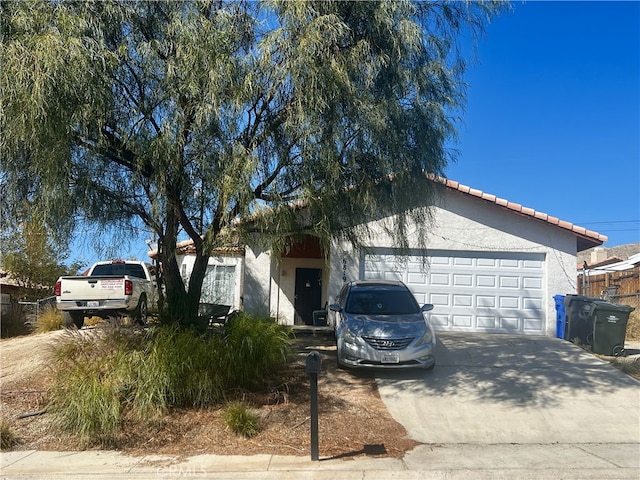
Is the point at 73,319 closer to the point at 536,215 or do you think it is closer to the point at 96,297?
the point at 96,297

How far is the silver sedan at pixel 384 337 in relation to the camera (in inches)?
384

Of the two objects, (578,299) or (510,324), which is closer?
(578,299)

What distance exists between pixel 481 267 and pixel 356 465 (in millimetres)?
10122

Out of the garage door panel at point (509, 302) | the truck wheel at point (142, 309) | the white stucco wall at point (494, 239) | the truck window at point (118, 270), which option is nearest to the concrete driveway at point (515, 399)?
the garage door panel at point (509, 302)

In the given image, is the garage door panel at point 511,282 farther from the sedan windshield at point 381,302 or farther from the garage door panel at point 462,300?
the sedan windshield at point 381,302

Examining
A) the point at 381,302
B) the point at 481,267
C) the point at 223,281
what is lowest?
the point at 381,302

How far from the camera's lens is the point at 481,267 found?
50.8 ft

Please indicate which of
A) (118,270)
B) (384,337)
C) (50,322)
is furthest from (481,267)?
→ (50,322)

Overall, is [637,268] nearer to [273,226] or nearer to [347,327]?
[347,327]

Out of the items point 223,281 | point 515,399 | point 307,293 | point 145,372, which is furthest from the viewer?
point 223,281

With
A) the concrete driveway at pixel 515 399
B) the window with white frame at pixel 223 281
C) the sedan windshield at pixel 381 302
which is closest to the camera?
the concrete driveway at pixel 515 399

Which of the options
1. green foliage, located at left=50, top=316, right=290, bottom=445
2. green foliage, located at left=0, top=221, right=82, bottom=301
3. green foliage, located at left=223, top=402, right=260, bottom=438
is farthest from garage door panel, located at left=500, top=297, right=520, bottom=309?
green foliage, located at left=0, top=221, right=82, bottom=301

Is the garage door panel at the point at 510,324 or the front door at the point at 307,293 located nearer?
the garage door panel at the point at 510,324

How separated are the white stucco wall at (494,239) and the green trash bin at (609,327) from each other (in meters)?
2.66
